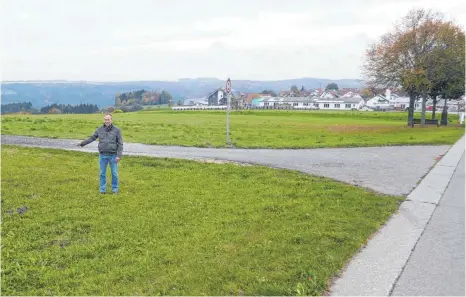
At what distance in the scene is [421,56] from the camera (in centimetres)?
3769

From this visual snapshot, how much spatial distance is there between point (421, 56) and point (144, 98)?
10717 cm

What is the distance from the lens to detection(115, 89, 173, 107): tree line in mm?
121312

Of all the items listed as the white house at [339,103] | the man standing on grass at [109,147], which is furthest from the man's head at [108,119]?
the white house at [339,103]

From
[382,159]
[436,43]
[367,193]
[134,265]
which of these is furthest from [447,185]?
[436,43]

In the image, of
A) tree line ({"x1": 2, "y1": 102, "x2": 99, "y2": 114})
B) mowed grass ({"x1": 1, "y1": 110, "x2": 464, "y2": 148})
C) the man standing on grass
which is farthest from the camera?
tree line ({"x1": 2, "y1": 102, "x2": 99, "y2": 114})

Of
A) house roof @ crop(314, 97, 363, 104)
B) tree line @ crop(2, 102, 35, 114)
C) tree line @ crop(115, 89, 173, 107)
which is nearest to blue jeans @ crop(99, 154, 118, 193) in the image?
tree line @ crop(2, 102, 35, 114)

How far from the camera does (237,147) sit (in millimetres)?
19047

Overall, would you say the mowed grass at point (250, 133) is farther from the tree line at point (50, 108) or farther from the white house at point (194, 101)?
the white house at point (194, 101)

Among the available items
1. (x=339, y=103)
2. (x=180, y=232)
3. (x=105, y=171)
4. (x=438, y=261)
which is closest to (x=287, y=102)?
(x=339, y=103)

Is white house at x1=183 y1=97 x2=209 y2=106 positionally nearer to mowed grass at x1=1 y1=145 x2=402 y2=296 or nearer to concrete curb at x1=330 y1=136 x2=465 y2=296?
mowed grass at x1=1 y1=145 x2=402 y2=296

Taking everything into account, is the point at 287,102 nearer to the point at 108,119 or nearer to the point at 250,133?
the point at 250,133

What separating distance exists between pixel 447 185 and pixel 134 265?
9.05 m

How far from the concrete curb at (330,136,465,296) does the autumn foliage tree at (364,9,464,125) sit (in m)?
30.1

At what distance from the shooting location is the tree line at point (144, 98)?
398ft
